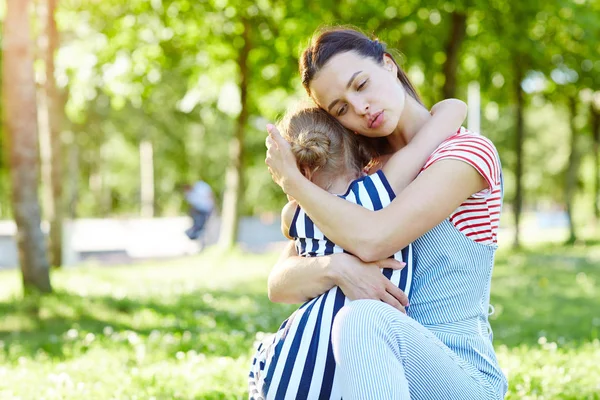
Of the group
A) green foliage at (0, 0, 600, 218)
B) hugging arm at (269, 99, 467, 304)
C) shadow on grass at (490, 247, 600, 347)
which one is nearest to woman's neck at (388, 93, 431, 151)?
hugging arm at (269, 99, 467, 304)

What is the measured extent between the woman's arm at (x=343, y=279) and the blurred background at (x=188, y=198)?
3.95ft

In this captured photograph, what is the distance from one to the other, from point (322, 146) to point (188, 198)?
1990 centimetres

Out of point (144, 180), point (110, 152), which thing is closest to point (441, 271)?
point (144, 180)

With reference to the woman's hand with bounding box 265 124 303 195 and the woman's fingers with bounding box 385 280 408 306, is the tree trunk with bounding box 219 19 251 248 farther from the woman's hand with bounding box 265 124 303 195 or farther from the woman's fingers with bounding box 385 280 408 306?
the woman's fingers with bounding box 385 280 408 306

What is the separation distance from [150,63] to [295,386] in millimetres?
14787

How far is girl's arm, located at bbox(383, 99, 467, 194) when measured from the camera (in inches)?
108

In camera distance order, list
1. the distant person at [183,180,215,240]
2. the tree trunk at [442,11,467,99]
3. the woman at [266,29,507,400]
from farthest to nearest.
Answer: the distant person at [183,180,215,240] → the tree trunk at [442,11,467,99] → the woman at [266,29,507,400]

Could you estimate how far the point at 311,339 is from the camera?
2504 millimetres

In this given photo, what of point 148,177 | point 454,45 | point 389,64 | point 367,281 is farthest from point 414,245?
point 148,177

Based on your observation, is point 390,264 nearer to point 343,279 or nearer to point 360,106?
point 343,279

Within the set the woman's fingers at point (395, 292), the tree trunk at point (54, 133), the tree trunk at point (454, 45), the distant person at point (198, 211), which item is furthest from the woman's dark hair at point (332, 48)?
the distant person at point (198, 211)

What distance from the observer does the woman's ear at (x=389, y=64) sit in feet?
10.0

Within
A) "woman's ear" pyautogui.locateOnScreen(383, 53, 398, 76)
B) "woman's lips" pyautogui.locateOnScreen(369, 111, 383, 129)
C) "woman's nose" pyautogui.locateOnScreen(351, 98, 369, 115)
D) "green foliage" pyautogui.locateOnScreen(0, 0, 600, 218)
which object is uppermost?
"woman's ear" pyautogui.locateOnScreen(383, 53, 398, 76)

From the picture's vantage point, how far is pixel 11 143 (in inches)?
363
